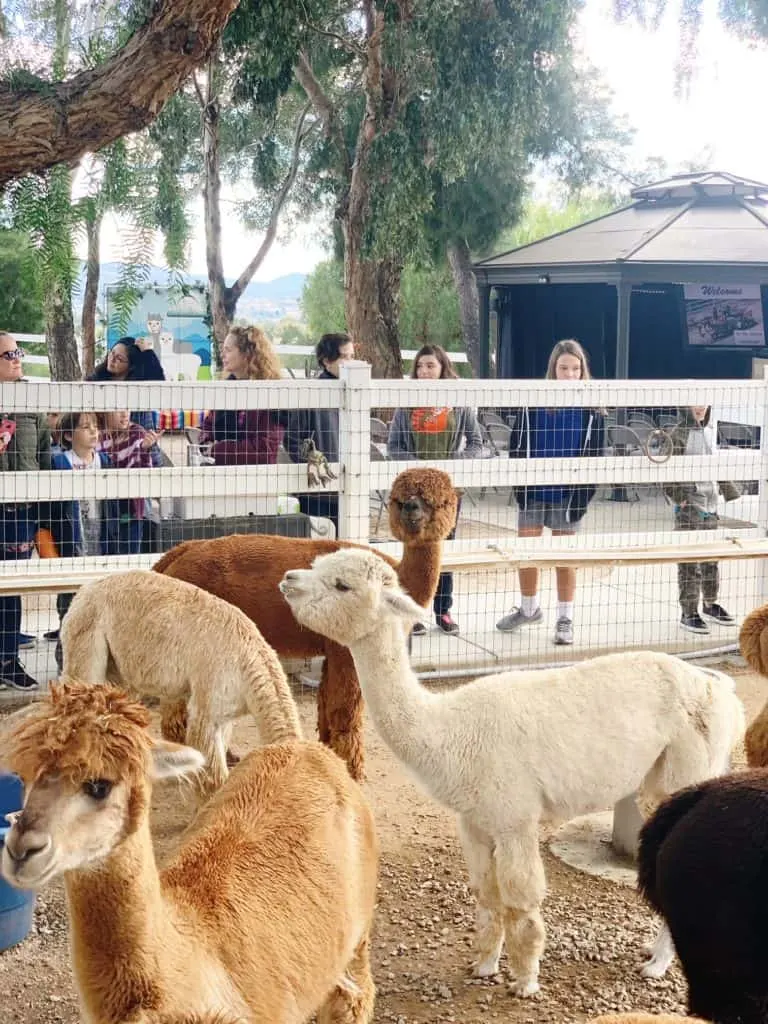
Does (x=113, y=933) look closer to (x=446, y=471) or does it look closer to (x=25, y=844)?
(x=25, y=844)

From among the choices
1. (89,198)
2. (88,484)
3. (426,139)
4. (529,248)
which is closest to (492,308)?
(529,248)

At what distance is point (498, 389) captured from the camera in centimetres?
742

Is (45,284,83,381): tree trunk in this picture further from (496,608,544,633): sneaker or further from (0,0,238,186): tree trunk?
(496,608,544,633): sneaker

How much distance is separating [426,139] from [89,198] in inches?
418

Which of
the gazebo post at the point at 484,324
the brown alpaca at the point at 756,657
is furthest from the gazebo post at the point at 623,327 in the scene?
the brown alpaca at the point at 756,657

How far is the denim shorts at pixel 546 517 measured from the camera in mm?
8023

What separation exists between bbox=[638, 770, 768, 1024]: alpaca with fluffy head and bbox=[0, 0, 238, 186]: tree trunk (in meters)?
3.05

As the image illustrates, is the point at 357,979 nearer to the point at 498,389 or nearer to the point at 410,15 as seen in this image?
the point at 498,389

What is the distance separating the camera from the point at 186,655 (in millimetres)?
4602

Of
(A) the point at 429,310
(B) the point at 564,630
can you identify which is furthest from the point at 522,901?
(A) the point at 429,310

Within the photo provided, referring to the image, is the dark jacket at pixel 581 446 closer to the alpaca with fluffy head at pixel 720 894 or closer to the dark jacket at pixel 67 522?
the dark jacket at pixel 67 522

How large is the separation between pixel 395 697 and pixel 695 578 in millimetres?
4582

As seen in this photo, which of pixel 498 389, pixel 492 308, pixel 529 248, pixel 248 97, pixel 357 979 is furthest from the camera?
pixel 492 308

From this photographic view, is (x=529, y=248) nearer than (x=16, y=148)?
No
